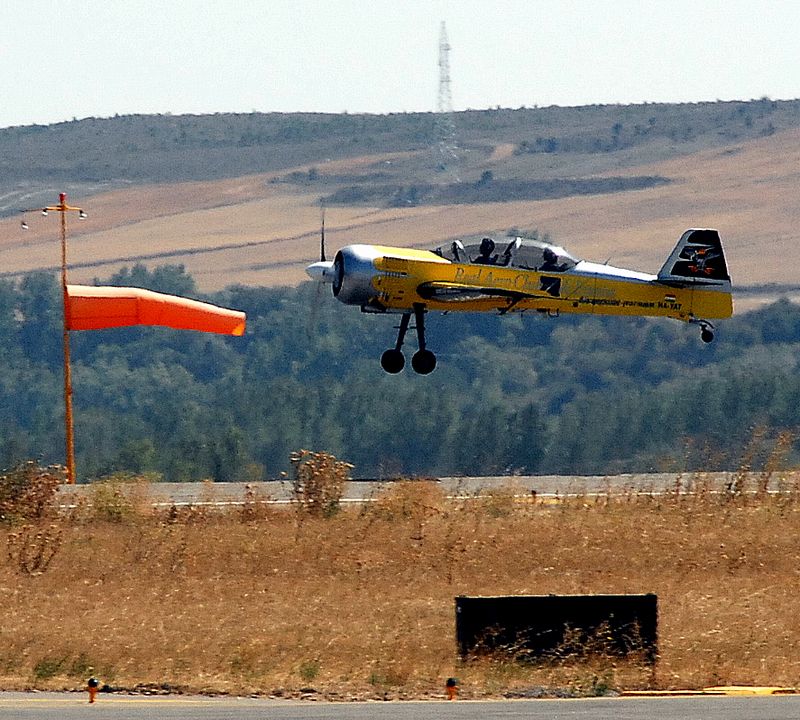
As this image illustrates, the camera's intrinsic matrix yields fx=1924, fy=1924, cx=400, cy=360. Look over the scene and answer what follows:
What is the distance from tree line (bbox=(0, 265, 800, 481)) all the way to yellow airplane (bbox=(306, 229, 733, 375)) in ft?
8.68

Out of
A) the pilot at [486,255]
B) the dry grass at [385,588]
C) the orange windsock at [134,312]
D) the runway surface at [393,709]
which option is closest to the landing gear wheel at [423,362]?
the pilot at [486,255]

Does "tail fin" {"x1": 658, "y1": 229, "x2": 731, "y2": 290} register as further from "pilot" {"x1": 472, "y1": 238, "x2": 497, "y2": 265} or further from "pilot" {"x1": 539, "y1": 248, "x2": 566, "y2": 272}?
"pilot" {"x1": 472, "y1": 238, "x2": 497, "y2": 265}

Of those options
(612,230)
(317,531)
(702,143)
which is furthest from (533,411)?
(702,143)

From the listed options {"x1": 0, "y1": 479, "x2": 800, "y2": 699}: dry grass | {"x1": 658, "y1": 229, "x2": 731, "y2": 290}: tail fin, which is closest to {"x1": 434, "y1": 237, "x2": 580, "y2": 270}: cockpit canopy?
{"x1": 658, "y1": 229, "x2": 731, "y2": 290}: tail fin

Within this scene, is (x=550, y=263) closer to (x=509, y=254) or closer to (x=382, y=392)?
(x=509, y=254)

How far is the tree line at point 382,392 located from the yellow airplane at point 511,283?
2.64 m

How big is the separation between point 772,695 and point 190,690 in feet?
19.3

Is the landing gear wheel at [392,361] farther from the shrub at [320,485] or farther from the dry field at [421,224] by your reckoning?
the dry field at [421,224]

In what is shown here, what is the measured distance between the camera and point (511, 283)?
1405 inches

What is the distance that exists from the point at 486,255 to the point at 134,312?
535 inches

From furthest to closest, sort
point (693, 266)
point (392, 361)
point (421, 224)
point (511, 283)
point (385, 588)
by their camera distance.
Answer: point (421, 224) < point (693, 266) < point (511, 283) < point (392, 361) < point (385, 588)

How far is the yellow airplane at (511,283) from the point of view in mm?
35156

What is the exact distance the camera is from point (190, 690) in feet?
64.5

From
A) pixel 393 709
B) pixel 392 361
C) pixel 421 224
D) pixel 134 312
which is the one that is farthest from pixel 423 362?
pixel 421 224
